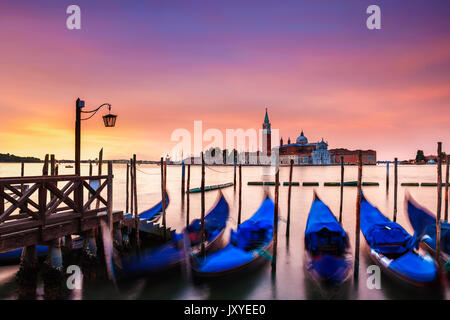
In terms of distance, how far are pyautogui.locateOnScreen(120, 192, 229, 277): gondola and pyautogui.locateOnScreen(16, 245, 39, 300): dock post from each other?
167 centimetres

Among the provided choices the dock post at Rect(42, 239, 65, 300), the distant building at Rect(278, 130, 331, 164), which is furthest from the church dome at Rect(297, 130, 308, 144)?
the dock post at Rect(42, 239, 65, 300)

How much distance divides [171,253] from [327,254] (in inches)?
146

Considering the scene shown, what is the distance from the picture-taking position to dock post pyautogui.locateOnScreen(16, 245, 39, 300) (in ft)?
18.0

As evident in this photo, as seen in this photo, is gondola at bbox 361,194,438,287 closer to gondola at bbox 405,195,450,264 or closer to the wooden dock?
gondola at bbox 405,195,450,264

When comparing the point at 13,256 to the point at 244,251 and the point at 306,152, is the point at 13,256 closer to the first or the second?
the point at 244,251

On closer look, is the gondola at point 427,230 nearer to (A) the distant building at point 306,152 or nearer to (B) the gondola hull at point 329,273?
(B) the gondola hull at point 329,273

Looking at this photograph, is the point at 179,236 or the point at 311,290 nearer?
the point at 311,290

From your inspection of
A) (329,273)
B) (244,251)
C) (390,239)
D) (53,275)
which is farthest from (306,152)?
(53,275)

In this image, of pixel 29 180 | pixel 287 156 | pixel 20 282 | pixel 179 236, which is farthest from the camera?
pixel 287 156

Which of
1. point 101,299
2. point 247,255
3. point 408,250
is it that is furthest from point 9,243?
point 408,250

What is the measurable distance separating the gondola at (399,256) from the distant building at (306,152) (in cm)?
12210

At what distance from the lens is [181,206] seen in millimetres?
18891

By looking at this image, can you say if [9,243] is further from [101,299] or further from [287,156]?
[287,156]
